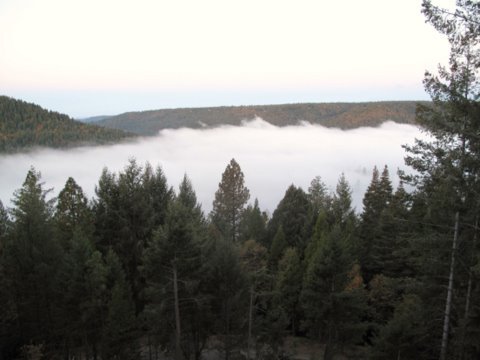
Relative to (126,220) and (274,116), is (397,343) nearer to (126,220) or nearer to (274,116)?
(126,220)

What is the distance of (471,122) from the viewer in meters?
9.23

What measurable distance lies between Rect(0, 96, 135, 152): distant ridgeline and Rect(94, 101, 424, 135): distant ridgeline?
233 feet

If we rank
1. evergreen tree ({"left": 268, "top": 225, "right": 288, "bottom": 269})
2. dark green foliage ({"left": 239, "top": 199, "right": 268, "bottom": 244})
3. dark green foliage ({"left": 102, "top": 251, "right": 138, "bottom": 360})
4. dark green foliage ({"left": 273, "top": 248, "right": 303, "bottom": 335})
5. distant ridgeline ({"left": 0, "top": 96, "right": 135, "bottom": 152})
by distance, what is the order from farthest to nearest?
distant ridgeline ({"left": 0, "top": 96, "right": 135, "bottom": 152})
dark green foliage ({"left": 239, "top": 199, "right": 268, "bottom": 244})
evergreen tree ({"left": 268, "top": 225, "right": 288, "bottom": 269})
dark green foliage ({"left": 273, "top": 248, "right": 303, "bottom": 335})
dark green foliage ({"left": 102, "top": 251, "right": 138, "bottom": 360})

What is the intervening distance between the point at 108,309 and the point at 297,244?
19502mm

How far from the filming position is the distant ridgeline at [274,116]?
14575cm

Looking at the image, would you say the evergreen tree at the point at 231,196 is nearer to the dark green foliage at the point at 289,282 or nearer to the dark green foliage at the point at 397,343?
the dark green foliage at the point at 289,282

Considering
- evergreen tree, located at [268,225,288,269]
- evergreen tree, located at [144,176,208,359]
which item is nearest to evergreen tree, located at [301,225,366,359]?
evergreen tree, located at [144,176,208,359]

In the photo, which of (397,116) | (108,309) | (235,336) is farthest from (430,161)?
(397,116)

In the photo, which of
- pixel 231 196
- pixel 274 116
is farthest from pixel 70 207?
pixel 274 116

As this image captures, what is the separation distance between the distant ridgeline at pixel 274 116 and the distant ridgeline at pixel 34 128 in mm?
71143

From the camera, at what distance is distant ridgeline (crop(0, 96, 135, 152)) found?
87.2m

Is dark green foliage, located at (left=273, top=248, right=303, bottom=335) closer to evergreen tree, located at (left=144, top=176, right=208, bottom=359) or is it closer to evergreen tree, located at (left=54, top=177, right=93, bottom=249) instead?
evergreen tree, located at (left=144, top=176, right=208, bottom=359)

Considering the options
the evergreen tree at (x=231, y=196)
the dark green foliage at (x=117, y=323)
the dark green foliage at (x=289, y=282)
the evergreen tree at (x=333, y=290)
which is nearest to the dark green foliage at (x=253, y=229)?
the evergreen tree at (x=231, y=196)

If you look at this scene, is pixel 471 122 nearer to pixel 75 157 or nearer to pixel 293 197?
pixel 293 197
